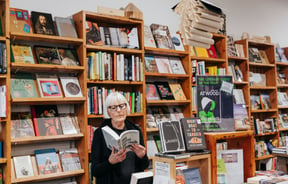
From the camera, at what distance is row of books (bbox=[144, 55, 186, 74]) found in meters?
4.46

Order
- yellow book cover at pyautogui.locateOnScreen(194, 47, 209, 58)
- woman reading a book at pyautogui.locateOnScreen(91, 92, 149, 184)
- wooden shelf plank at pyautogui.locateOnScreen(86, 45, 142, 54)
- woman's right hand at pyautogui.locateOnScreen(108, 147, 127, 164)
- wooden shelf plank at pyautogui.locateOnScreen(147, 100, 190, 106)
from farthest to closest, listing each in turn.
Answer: yellow book cover at pyautogui.locateOnScreen(194, 47, 209, 58) → wooden shelf plank at pyautogui.locateOnScreen(147, 100, 190, 106) → wooden shelf plank at pyautogui.locateOnScreen(86, 45, 142, 54) → woman reading a book at pyautogui.locateOnScreen(91, 92, 149, 184) → woman's right hand at pyautogui.locateOnScreen(108, 147, 127, 164)

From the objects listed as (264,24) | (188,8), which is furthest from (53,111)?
(264,24)

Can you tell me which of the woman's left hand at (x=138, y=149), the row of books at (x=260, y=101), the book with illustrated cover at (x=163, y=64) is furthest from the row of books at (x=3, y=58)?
the row of books at (x=260, y=101)

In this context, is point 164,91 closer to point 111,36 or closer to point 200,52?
point 200,52

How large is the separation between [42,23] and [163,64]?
1.68 m

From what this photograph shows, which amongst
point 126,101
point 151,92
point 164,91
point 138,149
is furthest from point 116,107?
point 164,91

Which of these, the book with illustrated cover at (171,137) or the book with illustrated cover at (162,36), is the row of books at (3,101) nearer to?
the book with illustrated cover at (171,137)

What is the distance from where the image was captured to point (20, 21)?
3482 mm

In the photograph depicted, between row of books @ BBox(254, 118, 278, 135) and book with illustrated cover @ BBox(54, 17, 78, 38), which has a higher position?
book with illustrated cover @ BBox(54, 17, 78, 38)

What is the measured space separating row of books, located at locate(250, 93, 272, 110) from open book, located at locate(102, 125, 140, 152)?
3741 mm

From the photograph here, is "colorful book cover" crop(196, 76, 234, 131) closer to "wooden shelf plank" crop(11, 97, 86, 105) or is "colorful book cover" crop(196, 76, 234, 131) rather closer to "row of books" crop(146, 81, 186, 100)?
"wooden shelf plank" crop(11, 97, 86, 105)

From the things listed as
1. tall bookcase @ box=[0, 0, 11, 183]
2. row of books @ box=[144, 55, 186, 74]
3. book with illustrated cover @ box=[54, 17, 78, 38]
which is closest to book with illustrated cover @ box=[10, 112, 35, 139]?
tall bookcase @ box=[0, 0, 11, 183]

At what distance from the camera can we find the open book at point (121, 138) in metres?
2.44

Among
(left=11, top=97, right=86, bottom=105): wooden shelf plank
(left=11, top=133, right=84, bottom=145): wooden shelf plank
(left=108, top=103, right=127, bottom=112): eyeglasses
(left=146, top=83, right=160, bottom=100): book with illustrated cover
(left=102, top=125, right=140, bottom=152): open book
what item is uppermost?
(left=146, top=83, right=160, bottom=100): book with illustrated cover
